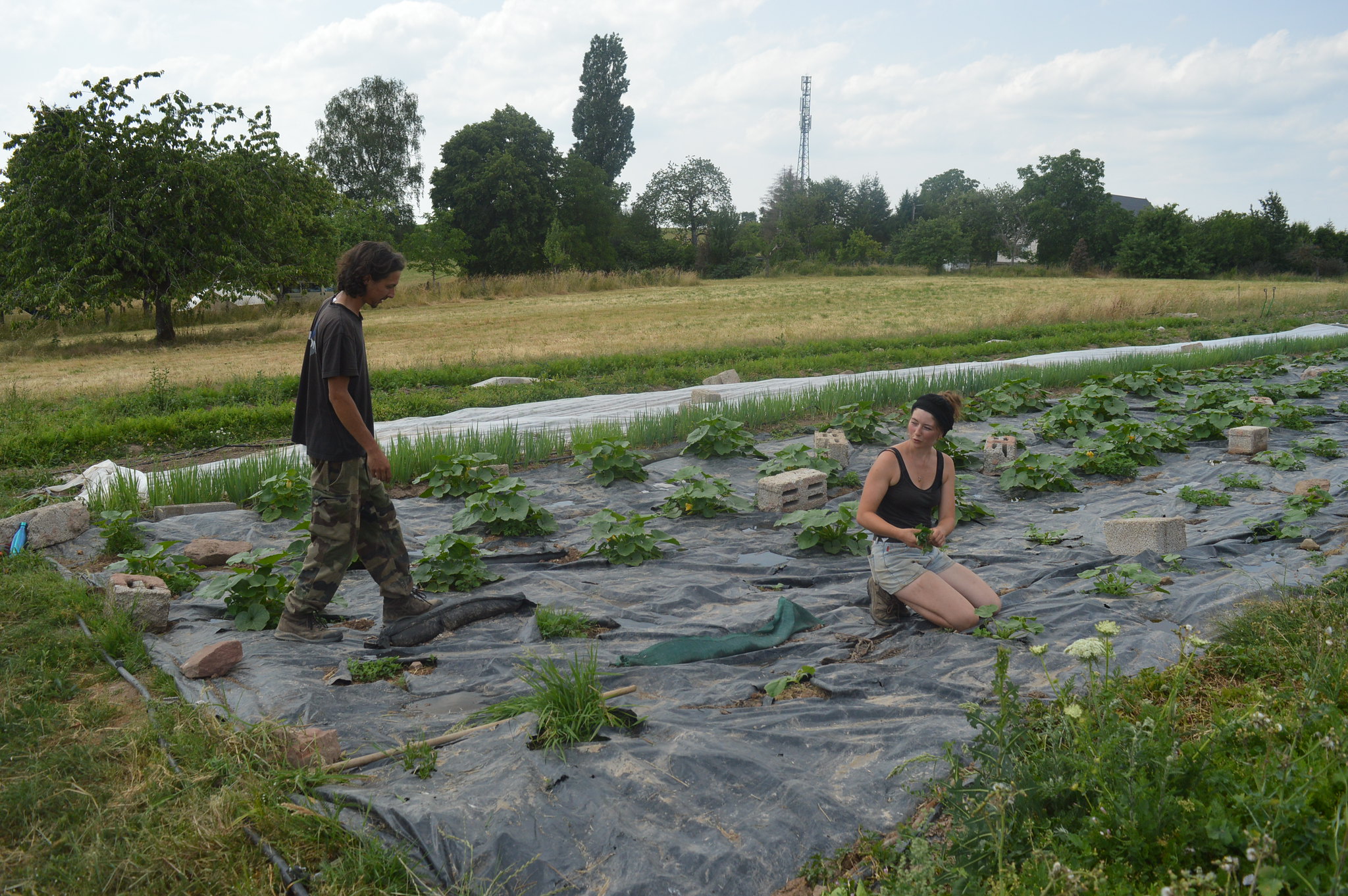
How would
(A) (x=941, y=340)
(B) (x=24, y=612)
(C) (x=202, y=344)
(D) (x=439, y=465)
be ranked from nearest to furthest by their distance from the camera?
(B) (x=24, y=612) < (D) (x=439, y=465) < (A) (x=941, y=340) < (C) (x=202, y=344)

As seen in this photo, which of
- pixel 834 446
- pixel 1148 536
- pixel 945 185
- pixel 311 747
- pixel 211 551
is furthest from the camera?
pixel 945 185

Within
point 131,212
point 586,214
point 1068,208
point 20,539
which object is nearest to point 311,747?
point 20,539

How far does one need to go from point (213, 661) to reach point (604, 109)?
2373 inches

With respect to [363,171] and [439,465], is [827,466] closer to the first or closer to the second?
[439,465]

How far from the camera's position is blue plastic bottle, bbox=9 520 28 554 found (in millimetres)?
5352

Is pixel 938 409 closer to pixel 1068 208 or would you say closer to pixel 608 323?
pixel 608 323

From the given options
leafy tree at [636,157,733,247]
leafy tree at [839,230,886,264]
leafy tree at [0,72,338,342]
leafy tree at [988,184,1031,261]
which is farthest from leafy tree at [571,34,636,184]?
leafy tree at [0,72,338,342]

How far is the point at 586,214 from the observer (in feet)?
171

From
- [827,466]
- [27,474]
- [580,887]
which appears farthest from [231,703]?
[27,474]

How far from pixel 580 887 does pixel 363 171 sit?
53947 mm

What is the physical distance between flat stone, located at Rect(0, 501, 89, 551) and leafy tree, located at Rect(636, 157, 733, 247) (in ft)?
185

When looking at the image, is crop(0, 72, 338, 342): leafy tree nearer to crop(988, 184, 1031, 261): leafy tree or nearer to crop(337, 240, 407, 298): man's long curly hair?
crop(337, 240, 407, 298): man's long curly hair

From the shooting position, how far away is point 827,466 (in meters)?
7.02

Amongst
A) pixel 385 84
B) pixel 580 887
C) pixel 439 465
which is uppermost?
pixel 385 84
